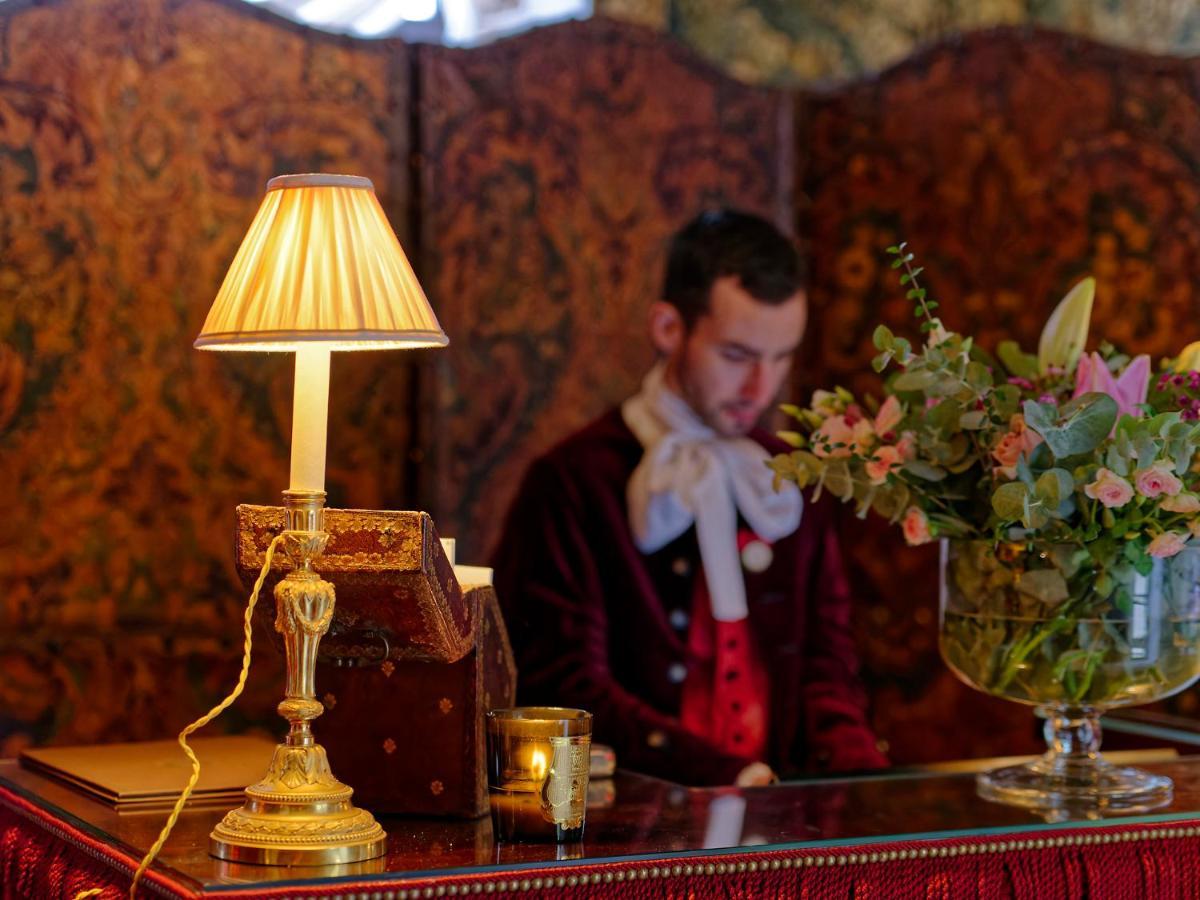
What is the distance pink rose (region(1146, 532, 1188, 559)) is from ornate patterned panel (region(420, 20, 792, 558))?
1343 millimetres

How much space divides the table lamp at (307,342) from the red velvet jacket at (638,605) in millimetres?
1164

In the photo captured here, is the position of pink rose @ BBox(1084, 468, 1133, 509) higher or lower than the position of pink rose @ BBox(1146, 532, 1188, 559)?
higher

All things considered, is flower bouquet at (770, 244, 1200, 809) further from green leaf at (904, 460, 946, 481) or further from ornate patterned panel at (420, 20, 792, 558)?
ornate patterned panel at (420, 20, 792, 558)

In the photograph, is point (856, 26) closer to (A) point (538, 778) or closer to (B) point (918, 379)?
(B) point (918, 379)

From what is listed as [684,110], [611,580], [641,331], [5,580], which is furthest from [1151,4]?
[5,580]

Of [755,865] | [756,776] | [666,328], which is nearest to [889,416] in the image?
[756,776]

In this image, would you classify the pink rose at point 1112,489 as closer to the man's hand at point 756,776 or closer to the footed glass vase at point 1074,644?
the footed glass vase at point 1074,644

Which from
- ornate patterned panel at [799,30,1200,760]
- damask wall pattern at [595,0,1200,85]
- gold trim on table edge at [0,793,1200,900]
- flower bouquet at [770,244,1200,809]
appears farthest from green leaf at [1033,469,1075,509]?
damask wall pattern at [595,0,1200,85]

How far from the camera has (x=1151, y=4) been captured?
3646 mm

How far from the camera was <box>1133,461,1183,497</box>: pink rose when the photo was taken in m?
1.82

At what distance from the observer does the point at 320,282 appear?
152 cm

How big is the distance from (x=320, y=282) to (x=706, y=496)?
4.90ft

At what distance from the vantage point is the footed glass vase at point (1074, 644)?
6.28ft

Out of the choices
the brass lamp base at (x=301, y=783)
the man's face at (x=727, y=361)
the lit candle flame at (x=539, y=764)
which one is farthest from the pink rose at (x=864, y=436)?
the man's face at (x=727, y=361)
